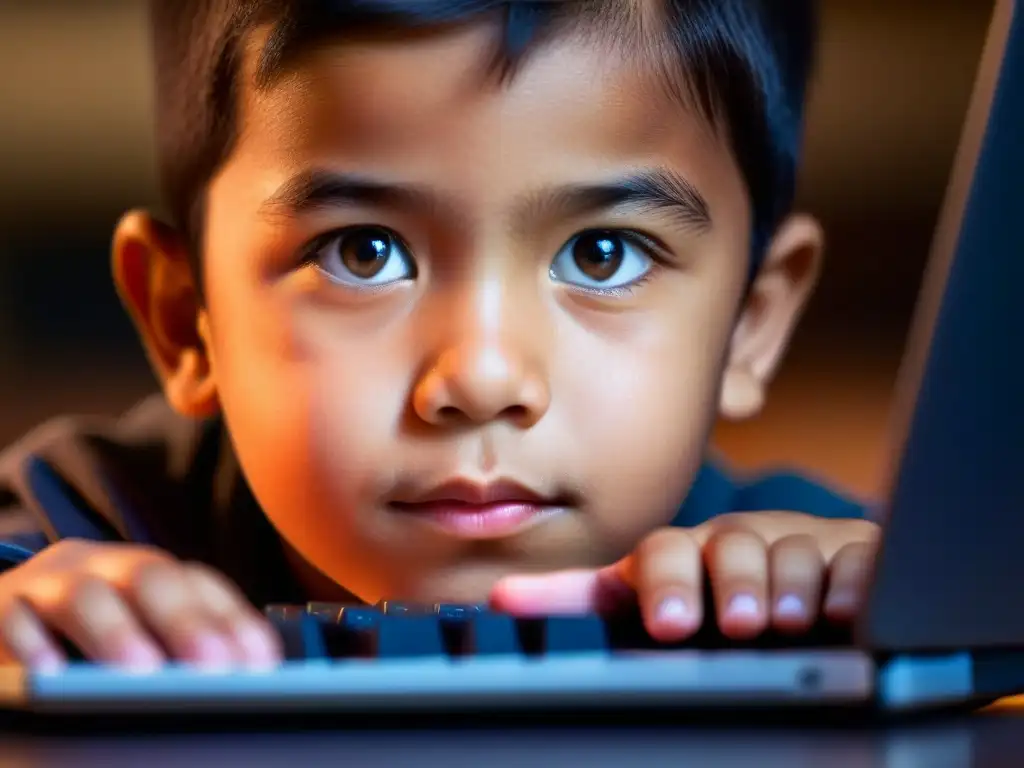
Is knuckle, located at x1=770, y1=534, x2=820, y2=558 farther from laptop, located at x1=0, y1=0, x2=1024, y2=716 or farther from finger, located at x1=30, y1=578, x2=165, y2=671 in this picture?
finger, located at x1=30, y1=578, x2=165, y2=671

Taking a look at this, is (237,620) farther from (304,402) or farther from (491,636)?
(304,402)

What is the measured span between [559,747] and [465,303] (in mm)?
399

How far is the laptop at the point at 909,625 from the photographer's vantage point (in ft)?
1.35

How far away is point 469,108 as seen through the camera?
2.54ft

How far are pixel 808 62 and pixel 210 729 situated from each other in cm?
74

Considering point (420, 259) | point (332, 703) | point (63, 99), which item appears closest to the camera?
point (332, 703)

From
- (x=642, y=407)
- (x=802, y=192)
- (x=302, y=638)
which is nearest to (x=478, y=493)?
(x=642, y=407)

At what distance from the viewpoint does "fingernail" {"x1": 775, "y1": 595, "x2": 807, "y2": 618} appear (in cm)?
53

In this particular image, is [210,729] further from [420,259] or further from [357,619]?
[420,259]

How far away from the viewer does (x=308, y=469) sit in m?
0.86

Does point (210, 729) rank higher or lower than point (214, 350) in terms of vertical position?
lower

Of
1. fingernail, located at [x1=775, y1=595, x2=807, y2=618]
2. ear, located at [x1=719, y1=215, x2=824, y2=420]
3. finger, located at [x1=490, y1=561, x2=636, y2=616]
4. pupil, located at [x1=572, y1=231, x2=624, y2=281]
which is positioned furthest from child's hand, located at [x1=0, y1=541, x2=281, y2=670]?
ear, located at [x1=719, y1=215, x2=824, y2=420]

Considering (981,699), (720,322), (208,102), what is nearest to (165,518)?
(208,102)

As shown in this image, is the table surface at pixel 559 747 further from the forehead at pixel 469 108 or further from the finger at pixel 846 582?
the forehead at pixel 469 108
